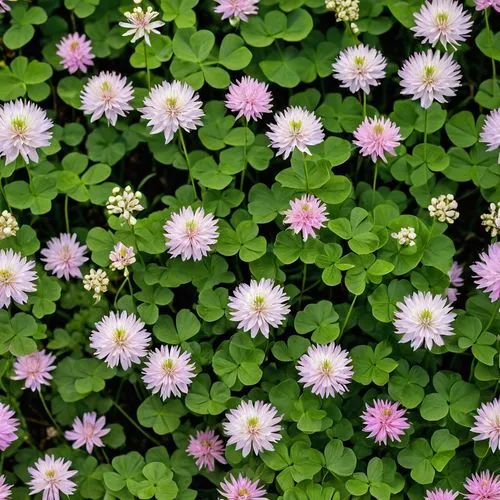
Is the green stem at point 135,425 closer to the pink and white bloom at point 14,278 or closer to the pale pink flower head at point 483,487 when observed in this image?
the pink and white bloom at point 14,278

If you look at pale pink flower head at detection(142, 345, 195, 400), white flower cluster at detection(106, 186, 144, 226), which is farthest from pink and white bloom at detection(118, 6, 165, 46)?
pale pink flower head at detection(142, 345, 195, 400)

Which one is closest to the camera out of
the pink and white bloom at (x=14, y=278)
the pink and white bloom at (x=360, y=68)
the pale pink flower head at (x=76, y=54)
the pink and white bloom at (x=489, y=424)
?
the pink and white bloom at (x=489, y=424)

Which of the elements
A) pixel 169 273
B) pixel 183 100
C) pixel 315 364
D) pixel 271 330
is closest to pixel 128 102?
pixel 183 100

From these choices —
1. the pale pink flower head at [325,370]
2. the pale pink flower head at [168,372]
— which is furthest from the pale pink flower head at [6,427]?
the pale pink flower head at [325,370]

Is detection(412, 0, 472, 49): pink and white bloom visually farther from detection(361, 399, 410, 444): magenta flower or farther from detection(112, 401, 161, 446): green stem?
detection(112, 401, 161, 446): green stem

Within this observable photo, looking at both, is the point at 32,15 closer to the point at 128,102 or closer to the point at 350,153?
the point at 128,102

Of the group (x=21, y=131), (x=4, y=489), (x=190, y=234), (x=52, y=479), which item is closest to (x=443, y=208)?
(x=190, y=234)
